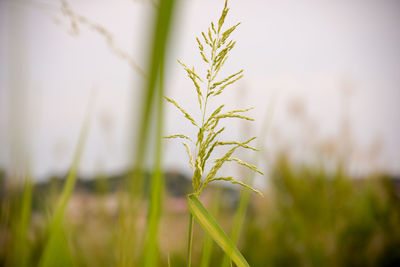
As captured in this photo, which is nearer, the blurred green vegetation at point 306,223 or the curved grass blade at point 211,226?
the curved grass blade at point 211,226

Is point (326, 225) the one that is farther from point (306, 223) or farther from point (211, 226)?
point (211, 226)

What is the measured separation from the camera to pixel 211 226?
24cm

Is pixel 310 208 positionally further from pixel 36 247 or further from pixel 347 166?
pixel 36 247

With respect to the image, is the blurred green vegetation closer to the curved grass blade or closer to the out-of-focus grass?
the out-of-focus grass

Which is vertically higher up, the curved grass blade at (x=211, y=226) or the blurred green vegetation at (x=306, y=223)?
the curved grass blade at (x=211, y=226)

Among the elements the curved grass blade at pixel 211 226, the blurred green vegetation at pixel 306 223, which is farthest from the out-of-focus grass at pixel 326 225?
the curved grass blade at pixel 211 226

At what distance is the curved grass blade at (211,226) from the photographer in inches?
8.7

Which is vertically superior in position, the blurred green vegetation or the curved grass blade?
the curved grass blade

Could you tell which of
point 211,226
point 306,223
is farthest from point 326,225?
point 211,226

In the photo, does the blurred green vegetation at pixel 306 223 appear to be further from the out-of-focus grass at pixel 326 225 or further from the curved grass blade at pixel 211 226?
the curved grass blade at pixel 211 226

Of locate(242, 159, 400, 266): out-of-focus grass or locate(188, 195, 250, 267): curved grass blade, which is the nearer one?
locate(188, 195, 250, 267): curved grass blade

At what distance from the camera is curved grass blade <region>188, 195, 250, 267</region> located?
0.72 ft

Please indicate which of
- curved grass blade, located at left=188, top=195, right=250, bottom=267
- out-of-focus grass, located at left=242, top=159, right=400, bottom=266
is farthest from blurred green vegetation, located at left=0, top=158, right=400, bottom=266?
curved grass blade, located at left=188, top=195, right=250, bottom=267

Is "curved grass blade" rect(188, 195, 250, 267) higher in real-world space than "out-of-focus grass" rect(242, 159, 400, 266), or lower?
higher
